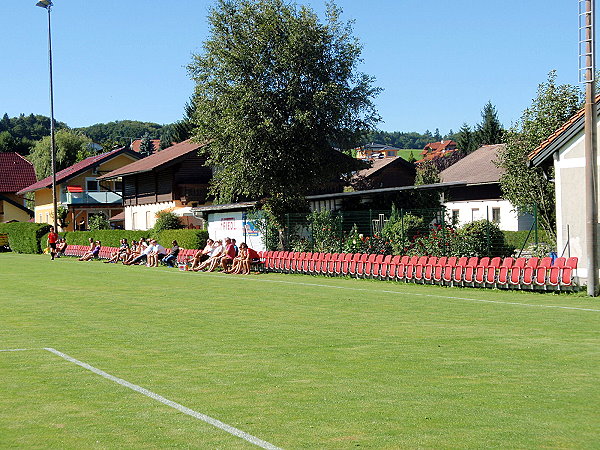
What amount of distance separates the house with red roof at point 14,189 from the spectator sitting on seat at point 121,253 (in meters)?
52.3

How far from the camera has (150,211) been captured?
2463 inches

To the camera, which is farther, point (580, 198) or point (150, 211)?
point (150, 211)

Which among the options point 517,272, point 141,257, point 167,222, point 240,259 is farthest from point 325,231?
point 167,222

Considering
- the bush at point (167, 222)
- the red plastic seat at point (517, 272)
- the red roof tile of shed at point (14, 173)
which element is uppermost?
the red roof tile of shed at point (14, 173)

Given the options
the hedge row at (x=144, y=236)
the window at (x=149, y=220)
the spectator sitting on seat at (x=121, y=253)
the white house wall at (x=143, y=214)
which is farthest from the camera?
the window at (x=149, y=220)

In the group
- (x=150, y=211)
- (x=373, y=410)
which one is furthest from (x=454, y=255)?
(x=150, y=211)

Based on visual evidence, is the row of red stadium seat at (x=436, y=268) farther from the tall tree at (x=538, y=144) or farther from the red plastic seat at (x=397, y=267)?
the tall tree at (x=538, y=144)

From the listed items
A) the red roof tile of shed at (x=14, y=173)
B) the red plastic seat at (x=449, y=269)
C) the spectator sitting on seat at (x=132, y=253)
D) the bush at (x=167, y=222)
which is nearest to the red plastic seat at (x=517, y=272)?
the red plastic seat at (x=449, y=269)

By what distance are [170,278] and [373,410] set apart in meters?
23.2

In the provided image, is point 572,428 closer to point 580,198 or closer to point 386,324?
point 386,324

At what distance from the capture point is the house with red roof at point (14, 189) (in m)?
93.9

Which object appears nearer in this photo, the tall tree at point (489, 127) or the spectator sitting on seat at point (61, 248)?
the spectator sitting on seat at point (61, 248)

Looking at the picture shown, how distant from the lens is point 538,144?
32.8 m

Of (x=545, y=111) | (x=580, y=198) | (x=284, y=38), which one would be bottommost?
(x=580, y=198)
